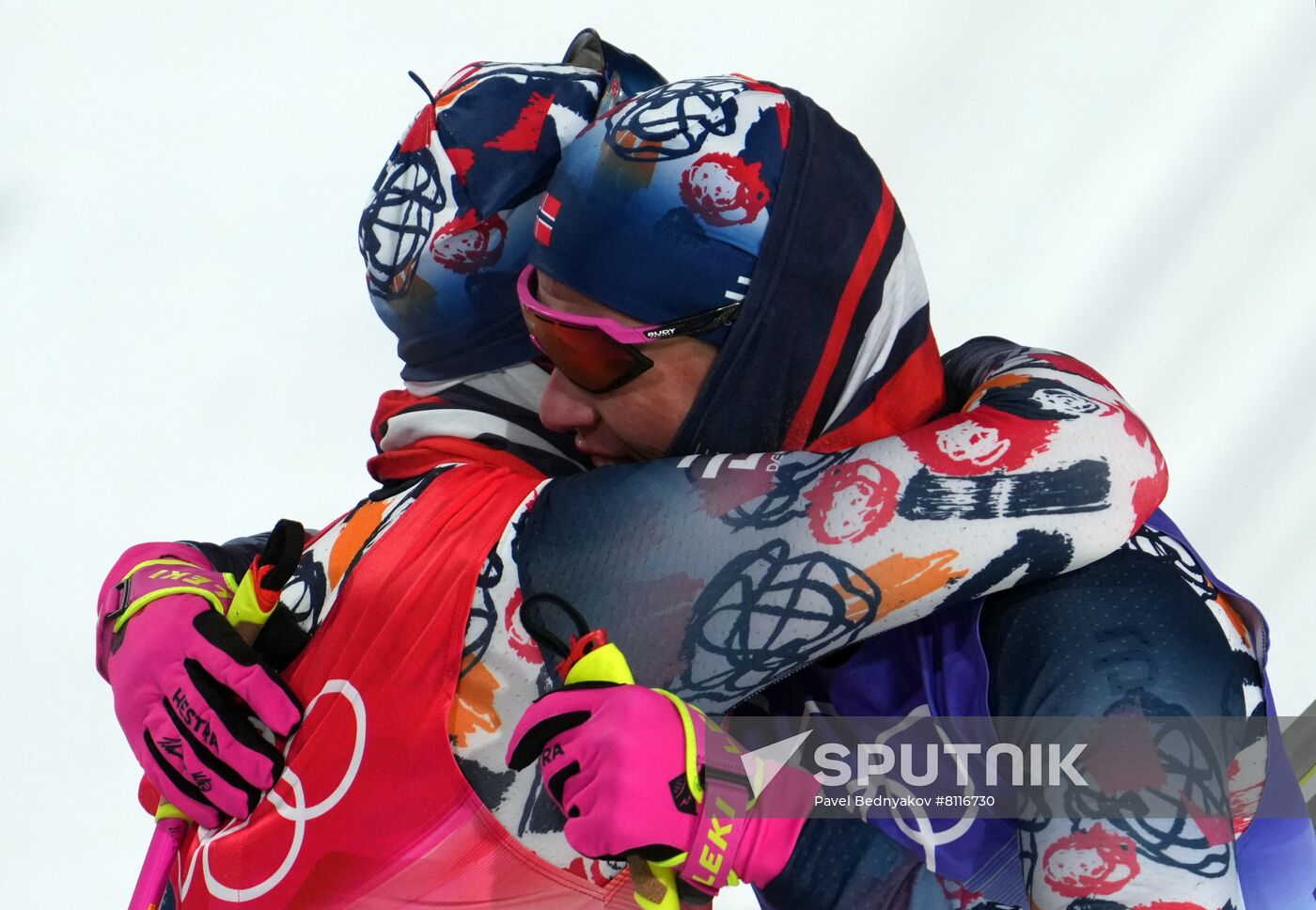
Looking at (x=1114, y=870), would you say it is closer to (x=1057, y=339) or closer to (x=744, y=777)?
(x=744, y=777)

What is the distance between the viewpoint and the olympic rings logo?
1194mm

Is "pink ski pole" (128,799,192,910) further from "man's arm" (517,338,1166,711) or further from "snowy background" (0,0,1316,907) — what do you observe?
"snowy background" (0,0,1316,907)

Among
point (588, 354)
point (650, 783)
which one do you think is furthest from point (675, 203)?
point (650, 783)

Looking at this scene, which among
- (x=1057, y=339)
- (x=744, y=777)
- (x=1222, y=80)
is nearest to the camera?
(x=744, y=777)

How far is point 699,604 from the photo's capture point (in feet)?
3.70


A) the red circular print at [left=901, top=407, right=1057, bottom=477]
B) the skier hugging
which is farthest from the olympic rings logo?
the red circular print at [left=901, top=407, right=1057, bottom=477]

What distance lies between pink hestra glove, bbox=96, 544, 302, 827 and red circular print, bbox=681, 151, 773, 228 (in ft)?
1.77

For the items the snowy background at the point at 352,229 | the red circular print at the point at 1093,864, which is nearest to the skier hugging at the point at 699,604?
the red circular print at the point at 1093,864

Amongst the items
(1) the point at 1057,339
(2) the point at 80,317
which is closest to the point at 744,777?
(1) the point at 1057,339

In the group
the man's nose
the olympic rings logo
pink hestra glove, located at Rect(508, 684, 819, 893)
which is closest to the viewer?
pink hestra glove, located at Rect(508, 684, 819, 893)

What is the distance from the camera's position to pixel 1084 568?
4.05 ft

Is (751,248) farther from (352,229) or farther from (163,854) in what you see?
(352,229)

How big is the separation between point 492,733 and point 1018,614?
451 millimetres

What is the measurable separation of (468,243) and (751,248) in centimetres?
32
